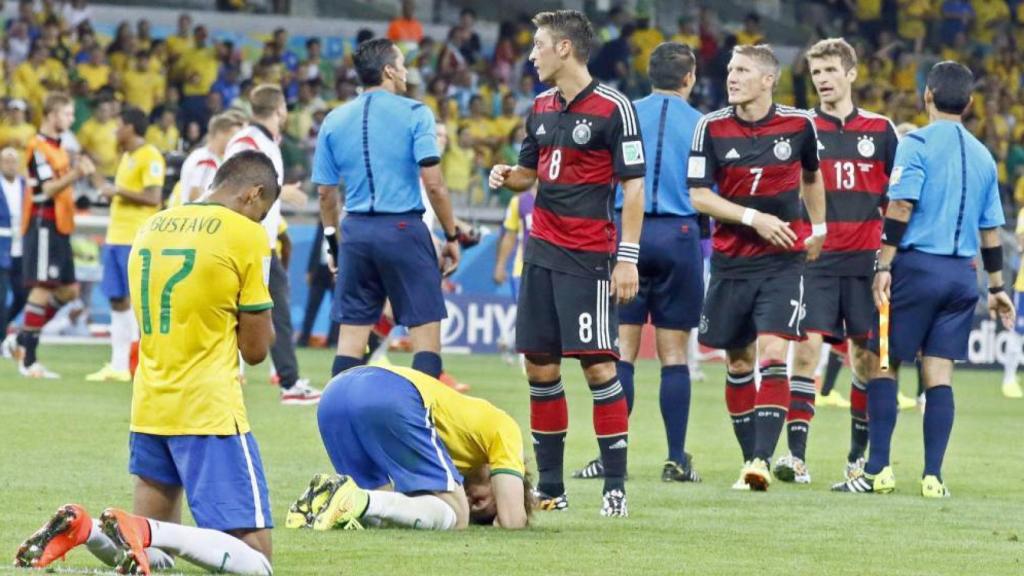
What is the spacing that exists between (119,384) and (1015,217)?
13.4 meters

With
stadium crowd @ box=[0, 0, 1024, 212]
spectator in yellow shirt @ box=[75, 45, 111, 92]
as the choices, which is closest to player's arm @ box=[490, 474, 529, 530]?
stadium crowd @ box=[0, 0, 1024, 212]

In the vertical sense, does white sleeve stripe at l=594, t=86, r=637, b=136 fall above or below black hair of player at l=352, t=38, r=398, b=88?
below

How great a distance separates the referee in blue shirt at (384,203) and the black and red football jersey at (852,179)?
7.29 feet

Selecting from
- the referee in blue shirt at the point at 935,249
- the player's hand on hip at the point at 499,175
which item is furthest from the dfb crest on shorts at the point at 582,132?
the referee in blue shirt at the point at 935,249

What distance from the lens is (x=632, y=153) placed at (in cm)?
895

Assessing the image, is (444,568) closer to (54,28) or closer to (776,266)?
(776,266)

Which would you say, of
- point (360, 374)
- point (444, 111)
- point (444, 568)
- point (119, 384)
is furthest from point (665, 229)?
point (444, 111)

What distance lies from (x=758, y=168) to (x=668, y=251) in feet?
3.07

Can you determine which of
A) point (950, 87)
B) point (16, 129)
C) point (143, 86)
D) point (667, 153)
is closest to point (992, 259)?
point (950, 87)

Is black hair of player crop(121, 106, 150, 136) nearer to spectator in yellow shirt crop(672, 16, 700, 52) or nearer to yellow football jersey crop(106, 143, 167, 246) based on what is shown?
yellow football jersey crop(106, 143, 167, 246)

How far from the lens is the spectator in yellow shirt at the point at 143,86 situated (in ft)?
88.0

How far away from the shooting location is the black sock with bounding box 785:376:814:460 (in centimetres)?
1099

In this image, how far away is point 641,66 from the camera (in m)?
32.4

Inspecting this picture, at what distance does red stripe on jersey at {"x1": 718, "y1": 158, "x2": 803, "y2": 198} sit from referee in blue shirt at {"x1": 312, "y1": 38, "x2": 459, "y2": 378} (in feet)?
6.26
